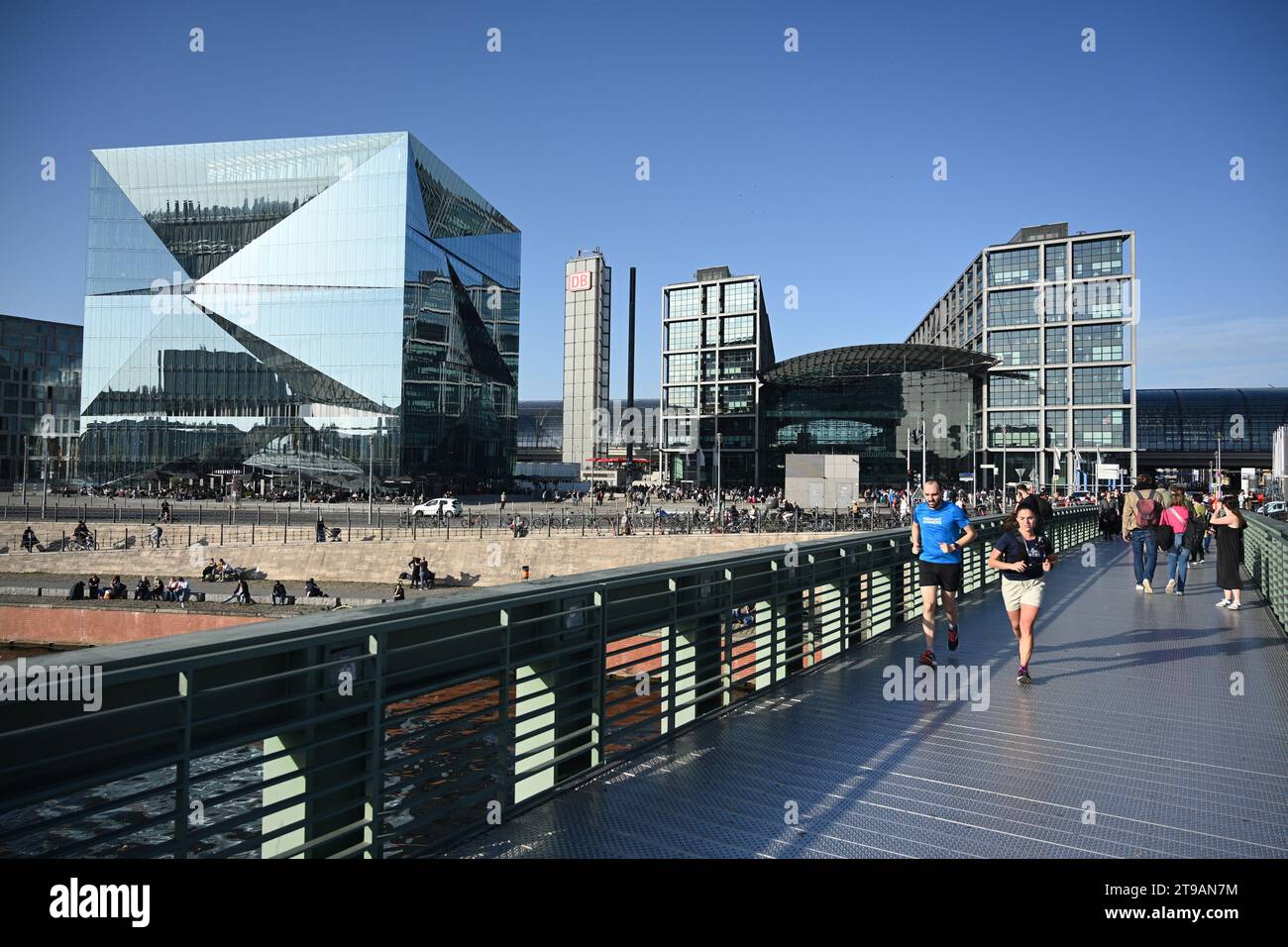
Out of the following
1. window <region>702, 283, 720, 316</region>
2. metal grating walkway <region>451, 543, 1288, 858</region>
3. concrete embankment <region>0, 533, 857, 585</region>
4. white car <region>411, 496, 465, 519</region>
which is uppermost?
window <region>702, 283, 720, 316</region>

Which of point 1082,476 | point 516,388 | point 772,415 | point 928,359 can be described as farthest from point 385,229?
point 1082,476

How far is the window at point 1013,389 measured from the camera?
7881 centimetres

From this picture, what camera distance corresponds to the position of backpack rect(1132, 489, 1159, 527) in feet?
46.1

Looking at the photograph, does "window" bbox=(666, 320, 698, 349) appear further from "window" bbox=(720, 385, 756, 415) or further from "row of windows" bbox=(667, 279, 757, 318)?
"window" bbox=(720, 385, 756, 415)

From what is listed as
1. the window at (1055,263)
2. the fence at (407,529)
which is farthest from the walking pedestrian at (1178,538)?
the window at (1055,263)

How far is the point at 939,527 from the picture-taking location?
8.52 metres

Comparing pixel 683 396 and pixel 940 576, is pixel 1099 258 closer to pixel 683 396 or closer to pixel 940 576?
pixel 683 396

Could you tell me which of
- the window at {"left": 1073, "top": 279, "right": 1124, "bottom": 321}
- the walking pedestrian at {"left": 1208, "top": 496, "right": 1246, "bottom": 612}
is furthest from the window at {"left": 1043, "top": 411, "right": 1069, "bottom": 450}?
the walking pedestrian at {"left": 1208, "top": 496, "right": 1246, "bottom": 612}

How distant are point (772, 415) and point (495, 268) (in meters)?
32.1

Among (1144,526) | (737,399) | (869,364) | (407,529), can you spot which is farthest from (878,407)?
(1144,526)

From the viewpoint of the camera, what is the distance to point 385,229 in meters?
70.6

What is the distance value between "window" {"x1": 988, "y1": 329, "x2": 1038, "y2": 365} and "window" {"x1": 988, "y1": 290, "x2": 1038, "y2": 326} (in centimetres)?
102

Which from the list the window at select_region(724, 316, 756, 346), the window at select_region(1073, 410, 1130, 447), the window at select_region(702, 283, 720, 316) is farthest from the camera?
the window at select_region(702, 283, 720, 316)
